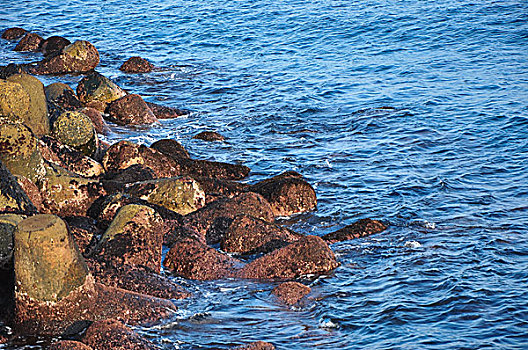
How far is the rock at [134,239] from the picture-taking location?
8.72 meters

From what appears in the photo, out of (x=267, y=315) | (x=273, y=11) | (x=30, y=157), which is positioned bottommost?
(x=273, y=11)

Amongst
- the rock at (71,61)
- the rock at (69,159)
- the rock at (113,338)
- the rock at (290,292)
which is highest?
the rock at (113,338)

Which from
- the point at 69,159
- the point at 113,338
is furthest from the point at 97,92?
the point at 113,338

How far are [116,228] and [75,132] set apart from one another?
4.17 meters

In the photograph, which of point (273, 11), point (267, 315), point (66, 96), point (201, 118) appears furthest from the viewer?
point (273, 11)

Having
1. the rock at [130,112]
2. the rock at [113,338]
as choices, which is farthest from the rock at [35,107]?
the rock at [113,338]

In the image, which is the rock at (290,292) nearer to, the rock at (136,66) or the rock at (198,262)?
the rock at (198,262)

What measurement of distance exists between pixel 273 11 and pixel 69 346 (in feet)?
84.6

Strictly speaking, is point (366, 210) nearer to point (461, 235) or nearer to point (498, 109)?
point (461, 235)

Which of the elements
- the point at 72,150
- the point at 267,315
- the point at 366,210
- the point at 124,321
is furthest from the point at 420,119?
the point at 124,321

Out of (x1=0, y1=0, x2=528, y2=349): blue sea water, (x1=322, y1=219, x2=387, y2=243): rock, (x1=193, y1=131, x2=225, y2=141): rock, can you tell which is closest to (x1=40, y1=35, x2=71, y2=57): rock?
(x1=0, y1=0, x2=528, y2=349): blue sea water

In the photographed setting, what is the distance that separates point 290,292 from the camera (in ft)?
27.6

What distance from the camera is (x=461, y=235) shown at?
10.6m

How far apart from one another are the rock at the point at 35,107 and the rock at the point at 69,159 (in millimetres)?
424
